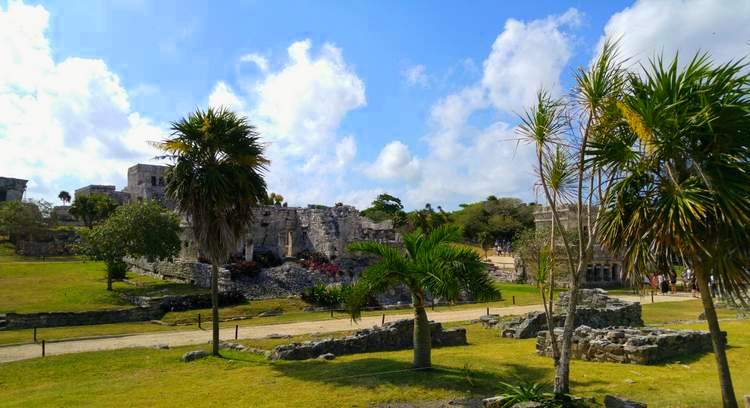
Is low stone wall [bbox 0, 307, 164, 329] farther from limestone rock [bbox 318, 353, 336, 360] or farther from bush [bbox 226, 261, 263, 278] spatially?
limestone rock [bbox 318, 353, 336, 360]

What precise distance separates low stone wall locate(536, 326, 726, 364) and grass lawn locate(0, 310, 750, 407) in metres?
0.36

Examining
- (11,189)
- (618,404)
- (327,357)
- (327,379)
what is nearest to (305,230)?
(327,357)

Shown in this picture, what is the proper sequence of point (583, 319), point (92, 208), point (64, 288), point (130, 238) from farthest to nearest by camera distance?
1. point (92, 208)
2. point (130, 238)
3. point (64, 288)
4. point (583, 319)

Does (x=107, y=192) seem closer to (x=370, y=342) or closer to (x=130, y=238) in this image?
(x=130, y=238)

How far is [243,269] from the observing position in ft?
108

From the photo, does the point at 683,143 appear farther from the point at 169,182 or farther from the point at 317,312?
the point at 317,312

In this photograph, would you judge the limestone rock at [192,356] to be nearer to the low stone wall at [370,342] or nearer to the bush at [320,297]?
the low stone wall at [370,342]

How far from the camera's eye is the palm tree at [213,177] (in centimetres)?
1493

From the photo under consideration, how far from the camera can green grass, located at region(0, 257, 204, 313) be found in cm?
2584

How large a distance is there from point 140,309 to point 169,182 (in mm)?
12577

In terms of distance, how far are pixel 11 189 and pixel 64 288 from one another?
49.6 metres

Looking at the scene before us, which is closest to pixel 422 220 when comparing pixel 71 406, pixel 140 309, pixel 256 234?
pixel 256 234

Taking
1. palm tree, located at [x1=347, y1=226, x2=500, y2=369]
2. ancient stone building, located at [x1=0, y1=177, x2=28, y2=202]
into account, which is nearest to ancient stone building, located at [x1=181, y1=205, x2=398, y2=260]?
palm tree, located at [x1=347, y1=226, x2=500, y2=369]

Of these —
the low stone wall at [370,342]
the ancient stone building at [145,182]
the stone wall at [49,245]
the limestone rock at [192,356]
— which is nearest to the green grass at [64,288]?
the stone wall at [49,245]
